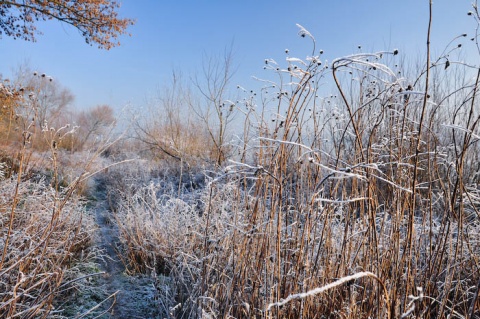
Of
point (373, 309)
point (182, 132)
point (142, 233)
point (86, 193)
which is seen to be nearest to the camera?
point (373, 309)

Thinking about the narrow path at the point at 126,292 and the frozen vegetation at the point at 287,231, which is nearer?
the frozen vegetation at the point at 287,231

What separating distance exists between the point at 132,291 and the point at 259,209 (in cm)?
169

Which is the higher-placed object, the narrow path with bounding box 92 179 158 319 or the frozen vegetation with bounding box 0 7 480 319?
the frozen vegetation with bounding box 0 7 480 319

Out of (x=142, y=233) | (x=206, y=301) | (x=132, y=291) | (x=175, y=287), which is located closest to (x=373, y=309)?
(x=206, y=301)

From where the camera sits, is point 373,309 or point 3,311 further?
point 3,311

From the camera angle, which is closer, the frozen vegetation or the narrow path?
the frozen vegetation

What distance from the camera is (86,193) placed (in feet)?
19.8

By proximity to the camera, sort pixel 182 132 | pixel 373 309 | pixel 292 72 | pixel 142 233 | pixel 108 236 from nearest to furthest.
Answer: pixel 292 72, pixel 373 309, pixel 142 233, pixel 108 236, pixel 182 132

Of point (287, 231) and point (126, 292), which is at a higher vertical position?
point (287, 231)

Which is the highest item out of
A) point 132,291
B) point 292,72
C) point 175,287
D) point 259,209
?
point 292,72

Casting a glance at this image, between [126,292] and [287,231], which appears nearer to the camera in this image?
[287,231]

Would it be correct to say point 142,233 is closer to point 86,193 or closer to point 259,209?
point 259,209

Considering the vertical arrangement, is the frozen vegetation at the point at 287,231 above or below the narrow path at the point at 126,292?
above

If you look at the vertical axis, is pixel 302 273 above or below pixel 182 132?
below
